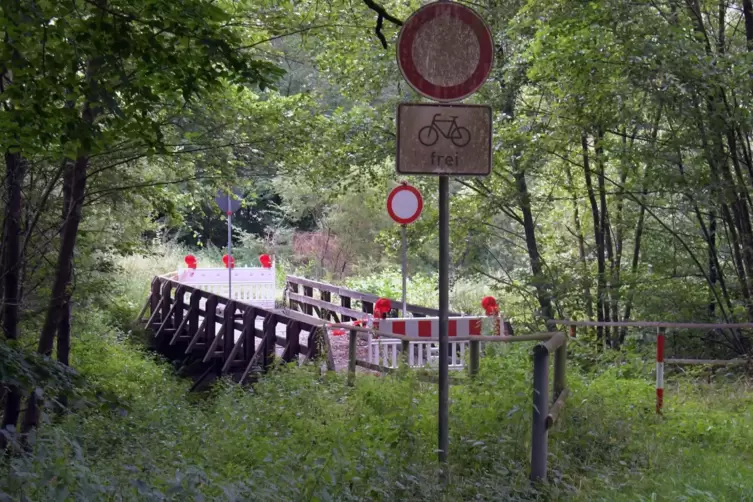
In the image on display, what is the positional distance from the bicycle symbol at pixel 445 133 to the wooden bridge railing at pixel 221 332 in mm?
7495

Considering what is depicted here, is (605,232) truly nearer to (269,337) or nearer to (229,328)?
(269,337)

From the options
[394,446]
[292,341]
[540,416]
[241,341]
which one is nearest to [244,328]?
[241,341]

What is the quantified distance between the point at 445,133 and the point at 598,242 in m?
12.3

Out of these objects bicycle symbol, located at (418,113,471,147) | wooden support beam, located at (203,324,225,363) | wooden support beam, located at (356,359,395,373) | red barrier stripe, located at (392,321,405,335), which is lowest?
wooden support beam, located at (203,324,225,363)

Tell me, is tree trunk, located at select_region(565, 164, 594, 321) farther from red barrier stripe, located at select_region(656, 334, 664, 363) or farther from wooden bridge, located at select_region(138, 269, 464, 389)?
red barrier stripe, located at select_region(656, 334, 664, 363)

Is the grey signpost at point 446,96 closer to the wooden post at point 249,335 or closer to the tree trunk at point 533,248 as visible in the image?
the tree trunk at point 533,248

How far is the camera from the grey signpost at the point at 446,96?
198 inches

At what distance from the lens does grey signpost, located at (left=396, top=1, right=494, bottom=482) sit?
5035 mm

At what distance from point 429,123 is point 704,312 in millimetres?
9914

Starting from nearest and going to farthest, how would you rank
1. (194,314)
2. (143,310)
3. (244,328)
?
(244,328) → (194,314) → (143,310)

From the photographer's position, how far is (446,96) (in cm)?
505

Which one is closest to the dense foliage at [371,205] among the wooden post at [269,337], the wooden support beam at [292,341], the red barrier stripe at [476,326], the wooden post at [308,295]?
the red barrier stripe at [476,326]

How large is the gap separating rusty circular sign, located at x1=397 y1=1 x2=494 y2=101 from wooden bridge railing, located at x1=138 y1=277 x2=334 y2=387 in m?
7.60

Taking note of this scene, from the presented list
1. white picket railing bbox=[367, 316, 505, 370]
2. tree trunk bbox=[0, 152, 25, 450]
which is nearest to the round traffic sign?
white picket railing bbox=[367, 316, 505, 370]
